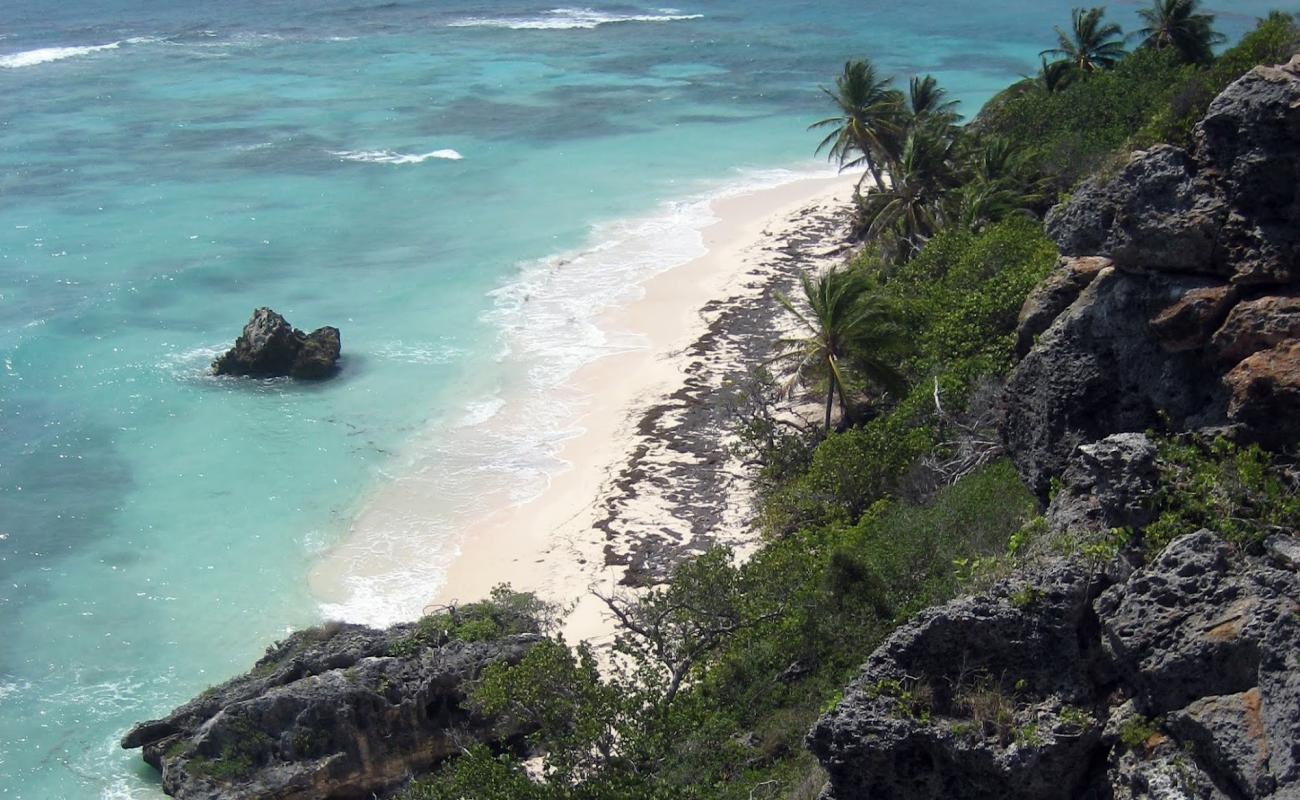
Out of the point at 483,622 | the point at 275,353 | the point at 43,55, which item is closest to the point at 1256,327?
the point at 483,622

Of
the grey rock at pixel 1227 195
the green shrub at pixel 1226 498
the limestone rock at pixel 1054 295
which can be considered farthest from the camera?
the limestone rock at pixel 1054 295

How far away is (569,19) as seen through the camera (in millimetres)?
105688

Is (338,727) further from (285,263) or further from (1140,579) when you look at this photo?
(285,263)

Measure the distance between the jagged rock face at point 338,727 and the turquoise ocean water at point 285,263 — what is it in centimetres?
262

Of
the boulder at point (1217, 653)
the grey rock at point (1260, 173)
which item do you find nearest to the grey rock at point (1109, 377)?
the grey rock at point (1260, 173)

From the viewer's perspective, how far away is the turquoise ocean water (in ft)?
88.3

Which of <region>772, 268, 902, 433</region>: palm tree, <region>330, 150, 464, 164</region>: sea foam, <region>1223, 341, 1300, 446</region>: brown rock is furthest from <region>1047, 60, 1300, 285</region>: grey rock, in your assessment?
<region>330, 150, 464, 164</region>: sea foam

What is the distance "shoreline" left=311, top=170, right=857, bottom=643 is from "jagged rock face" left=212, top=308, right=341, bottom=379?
8027 mm

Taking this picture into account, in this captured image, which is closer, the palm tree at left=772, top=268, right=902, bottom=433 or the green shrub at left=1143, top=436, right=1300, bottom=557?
the green shrub at left=1143, top=436, right=1300, bottom=557

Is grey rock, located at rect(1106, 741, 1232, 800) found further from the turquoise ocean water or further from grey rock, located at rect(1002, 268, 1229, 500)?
the turquoise ocean water

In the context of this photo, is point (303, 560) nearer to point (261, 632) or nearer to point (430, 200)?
point (261, 632)

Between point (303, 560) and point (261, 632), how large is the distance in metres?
2.67

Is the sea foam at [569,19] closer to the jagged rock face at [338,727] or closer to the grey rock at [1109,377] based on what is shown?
the jagged rock face at [338,727]

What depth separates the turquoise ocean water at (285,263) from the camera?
26.9 meters
